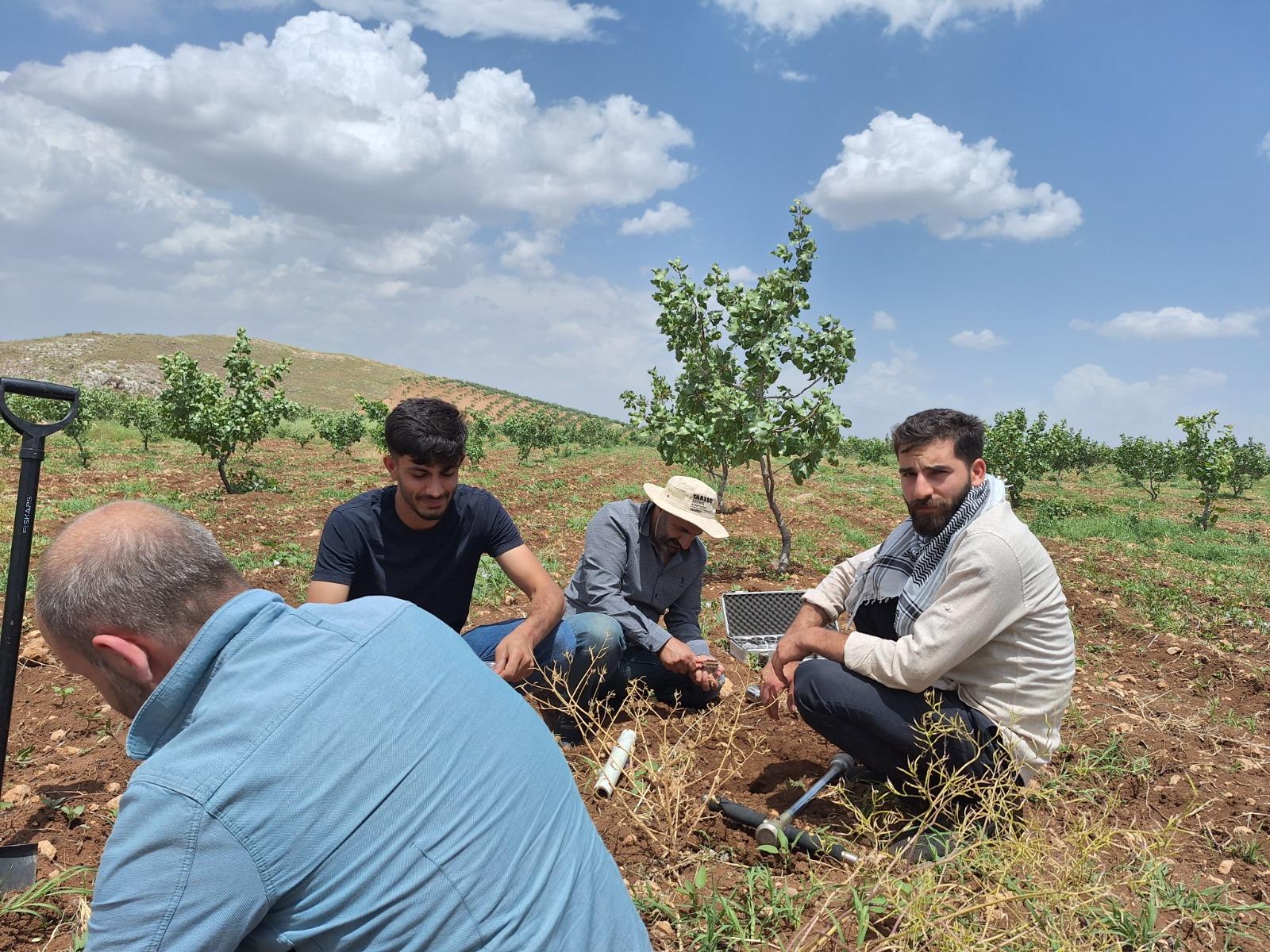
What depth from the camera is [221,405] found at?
43.0ft

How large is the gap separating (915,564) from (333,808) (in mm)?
2419

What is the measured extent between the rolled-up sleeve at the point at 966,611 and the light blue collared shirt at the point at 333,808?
169 cm

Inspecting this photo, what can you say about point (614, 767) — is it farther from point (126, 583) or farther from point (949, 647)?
point (126, 583)

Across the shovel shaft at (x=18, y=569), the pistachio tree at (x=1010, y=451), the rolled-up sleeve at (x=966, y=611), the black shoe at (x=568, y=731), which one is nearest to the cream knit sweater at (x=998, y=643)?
the rolled-up sleeve at (x=966, y=611)

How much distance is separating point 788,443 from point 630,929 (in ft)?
23.5

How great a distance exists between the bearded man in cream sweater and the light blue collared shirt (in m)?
1.68

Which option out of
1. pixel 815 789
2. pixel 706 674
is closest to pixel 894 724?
pixel 815 789

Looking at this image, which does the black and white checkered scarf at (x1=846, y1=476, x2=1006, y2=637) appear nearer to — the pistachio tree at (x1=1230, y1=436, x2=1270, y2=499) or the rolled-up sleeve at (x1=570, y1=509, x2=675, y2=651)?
the rolled-up sleeve at (x1=570, y1=509, x2=675, y2=651)

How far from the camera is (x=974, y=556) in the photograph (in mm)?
2633

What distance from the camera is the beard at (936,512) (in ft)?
9.61

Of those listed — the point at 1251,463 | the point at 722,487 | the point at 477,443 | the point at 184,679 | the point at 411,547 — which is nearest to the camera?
the point at 184,679

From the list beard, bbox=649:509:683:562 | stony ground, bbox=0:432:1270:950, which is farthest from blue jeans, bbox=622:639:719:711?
beard, bbox=649:509:683:562

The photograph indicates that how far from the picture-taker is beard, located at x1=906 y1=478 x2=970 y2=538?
2.93m

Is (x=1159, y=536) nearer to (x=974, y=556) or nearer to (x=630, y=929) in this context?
(x=974, y=556)
